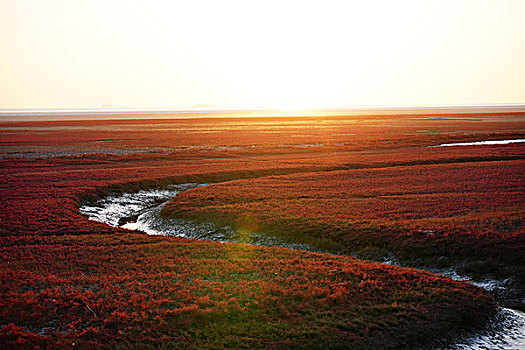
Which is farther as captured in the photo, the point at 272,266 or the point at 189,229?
the point at 189,229

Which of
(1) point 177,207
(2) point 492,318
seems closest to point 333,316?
(2) point 492,318

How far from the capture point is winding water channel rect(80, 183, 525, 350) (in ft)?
48.9

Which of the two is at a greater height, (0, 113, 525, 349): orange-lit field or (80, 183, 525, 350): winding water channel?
(0, 113, 525, 349): orange-lit field

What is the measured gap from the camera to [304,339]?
1377cm

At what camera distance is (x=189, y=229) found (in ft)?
95.9

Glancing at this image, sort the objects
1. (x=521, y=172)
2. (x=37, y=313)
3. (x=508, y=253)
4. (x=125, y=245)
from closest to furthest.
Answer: (x=37, y=313), (x=508, y=253), (x=125, y=245), (x=521, y=172)

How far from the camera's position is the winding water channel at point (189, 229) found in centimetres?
1491

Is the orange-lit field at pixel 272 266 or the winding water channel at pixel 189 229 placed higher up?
the orange-lit field at pixel 272 266

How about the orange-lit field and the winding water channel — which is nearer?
the orange-lit field

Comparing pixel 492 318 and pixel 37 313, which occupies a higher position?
pixel 37 313

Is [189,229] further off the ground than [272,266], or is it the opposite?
[272,266]

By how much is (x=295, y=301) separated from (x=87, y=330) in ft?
24.1

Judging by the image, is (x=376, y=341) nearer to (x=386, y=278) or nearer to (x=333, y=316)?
(x=333, y=316)

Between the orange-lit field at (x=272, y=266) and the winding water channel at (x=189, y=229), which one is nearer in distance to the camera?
the orange-lit field at (x=272, y=266)
